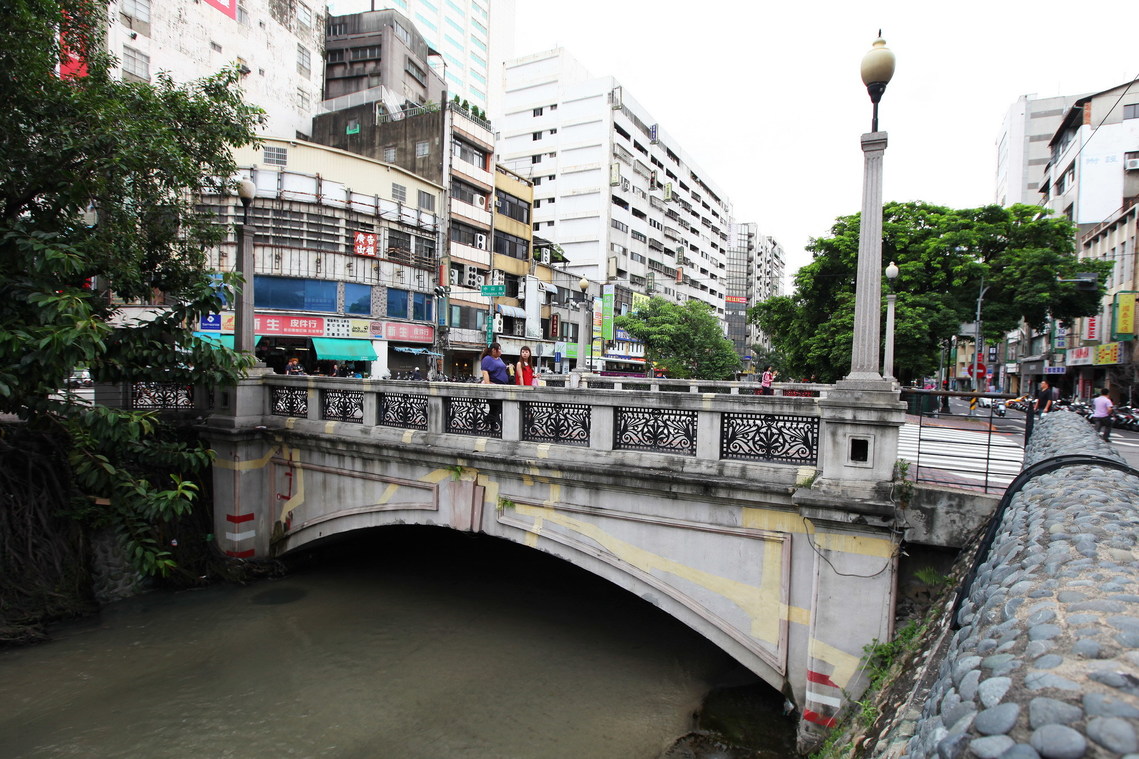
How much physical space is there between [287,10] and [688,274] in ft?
143

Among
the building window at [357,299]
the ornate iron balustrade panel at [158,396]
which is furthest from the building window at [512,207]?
the ornate iron balustrade panel at [158,396]

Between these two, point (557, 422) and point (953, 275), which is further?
point (953, 275)

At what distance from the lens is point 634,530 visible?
7074 millimetres

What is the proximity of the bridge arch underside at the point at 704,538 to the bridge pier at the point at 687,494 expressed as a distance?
17 millimetres

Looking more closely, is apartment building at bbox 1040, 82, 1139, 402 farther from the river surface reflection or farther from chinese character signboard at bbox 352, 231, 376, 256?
chinese character signboard at bbox 352, 231, 376, 256

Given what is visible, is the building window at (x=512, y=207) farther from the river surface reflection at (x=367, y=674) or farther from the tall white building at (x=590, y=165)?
the river surface reflection at (x=367, y=674)

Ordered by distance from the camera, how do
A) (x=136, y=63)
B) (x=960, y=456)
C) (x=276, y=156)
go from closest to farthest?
(x=960, y=456) → (x=136, y=63) → (x=276, y=156)

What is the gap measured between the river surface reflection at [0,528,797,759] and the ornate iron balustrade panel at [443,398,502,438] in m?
3.34

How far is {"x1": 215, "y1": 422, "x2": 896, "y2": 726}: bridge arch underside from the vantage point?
5.79 meters

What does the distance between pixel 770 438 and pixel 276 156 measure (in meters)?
27.4

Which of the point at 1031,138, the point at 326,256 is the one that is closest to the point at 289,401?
the point at 326,256

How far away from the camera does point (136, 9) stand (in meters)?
26.1

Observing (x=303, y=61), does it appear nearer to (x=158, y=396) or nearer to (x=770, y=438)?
(x=158, y=396)

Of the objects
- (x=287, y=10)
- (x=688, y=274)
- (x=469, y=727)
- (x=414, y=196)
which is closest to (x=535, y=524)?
(x=469, y=727)
